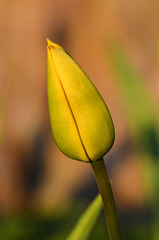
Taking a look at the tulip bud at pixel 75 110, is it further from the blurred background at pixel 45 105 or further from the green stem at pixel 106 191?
the blurred background at pixel 45 105

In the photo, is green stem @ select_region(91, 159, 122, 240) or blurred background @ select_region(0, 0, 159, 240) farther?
blurred background @ select_region(0, 0, 159, 240)

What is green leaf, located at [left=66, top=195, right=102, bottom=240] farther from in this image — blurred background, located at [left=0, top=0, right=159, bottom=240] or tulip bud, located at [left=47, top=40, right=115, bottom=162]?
blurred background, located at [left=0, top=0, right=159, bottom=240]

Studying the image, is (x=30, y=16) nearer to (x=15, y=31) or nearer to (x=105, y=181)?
(x=15, y=31)

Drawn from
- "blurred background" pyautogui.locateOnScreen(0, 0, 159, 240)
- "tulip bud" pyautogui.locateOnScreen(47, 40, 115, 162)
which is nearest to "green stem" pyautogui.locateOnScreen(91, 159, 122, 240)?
"tulip bud" pyautogui.locateOnScreen(47, 40, 115, 162)

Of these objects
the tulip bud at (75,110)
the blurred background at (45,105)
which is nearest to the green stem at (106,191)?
the tulip bud at (75,110)

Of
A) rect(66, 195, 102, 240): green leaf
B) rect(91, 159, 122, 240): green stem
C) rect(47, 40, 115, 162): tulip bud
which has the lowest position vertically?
rect(66, 195, 102, 240): green leaf

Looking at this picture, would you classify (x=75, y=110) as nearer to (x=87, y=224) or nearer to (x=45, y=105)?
(x=87, y=224)
